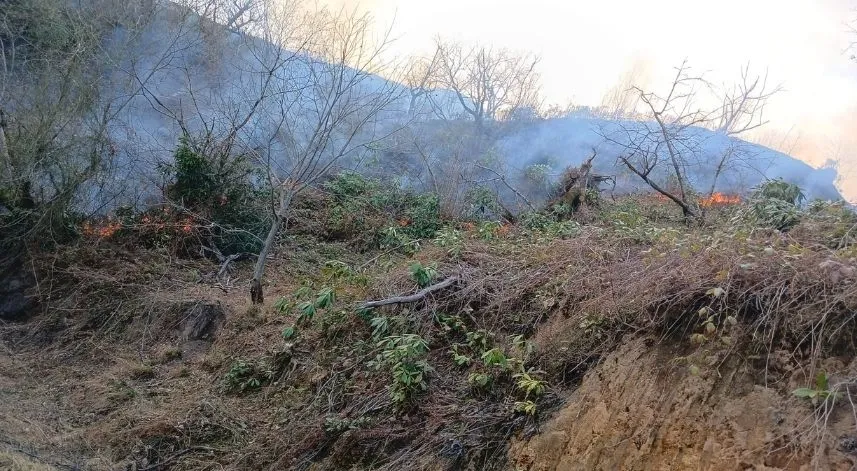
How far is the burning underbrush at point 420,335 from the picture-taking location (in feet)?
9.35

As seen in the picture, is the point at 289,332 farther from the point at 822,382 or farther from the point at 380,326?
the point at 822,382

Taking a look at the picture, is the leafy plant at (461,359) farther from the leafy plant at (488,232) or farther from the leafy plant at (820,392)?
the leafy plant at (488,232)

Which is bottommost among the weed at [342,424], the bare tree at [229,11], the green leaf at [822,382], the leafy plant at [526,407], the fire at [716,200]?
the weed at [342,424]

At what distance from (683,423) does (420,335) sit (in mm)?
2456

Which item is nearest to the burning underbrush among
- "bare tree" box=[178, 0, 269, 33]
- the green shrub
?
the green shrub

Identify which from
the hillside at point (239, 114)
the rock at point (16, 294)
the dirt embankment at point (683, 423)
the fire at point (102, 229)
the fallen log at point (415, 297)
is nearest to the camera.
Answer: the dirt embankment at point (683, 423)

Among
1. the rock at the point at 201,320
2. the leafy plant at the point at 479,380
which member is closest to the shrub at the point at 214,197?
the rock at the point at 201,320

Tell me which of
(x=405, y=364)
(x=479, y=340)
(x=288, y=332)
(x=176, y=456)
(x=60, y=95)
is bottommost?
(x=176, y=456)

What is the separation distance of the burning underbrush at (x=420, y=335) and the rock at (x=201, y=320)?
20 millimetres

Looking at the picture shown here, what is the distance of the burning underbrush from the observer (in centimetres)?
285

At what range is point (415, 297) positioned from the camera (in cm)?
493

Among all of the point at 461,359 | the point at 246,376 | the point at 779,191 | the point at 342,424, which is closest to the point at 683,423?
the point at 461,359

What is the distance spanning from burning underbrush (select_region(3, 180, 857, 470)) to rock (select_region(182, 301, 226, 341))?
20 mm

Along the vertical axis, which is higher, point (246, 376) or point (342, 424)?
point (342, 424)
